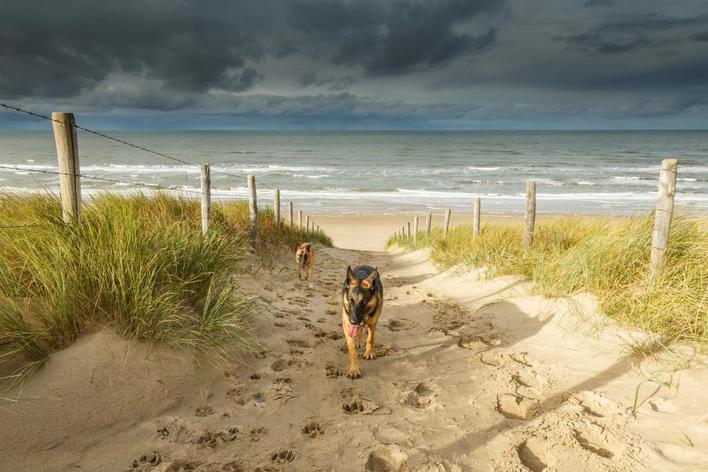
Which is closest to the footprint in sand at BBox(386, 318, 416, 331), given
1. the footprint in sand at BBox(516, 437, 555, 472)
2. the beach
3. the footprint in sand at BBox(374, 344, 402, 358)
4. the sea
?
the beach

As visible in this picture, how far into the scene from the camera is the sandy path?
3094 mm

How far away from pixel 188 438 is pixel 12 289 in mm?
2133

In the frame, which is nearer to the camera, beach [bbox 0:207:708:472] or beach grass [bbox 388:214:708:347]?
beach [bbox 0:207:708:472]

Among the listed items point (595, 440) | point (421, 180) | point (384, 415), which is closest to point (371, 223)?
point (421, 180)

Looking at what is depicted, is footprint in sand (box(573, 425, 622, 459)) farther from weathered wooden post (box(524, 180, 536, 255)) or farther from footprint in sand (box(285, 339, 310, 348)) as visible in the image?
weathered wooden post (box(524, 180, 536, 255))

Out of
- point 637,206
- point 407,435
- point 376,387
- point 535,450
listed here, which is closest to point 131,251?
point 376,387

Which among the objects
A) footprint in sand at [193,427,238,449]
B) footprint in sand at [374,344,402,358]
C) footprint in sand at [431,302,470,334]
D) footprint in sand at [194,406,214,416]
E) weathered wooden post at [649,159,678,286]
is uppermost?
weathered wooden post at [649,159,678,286]

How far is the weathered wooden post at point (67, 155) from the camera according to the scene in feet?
13.3

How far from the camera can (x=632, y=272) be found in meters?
5.93

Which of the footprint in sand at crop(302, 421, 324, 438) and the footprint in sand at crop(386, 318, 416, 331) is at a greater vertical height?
the footprint in sand at crop(302, 421, 324, 438)

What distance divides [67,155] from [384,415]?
4001 mm

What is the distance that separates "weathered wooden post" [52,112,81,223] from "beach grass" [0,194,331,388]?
1.10ft

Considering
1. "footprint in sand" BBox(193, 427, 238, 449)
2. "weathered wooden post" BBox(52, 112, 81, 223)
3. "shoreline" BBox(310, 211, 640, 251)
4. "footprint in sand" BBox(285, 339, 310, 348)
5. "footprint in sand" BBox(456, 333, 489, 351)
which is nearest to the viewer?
"footprint in sand" BBox(193, 427, 238, 449)

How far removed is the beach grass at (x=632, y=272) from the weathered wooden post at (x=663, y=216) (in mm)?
132
